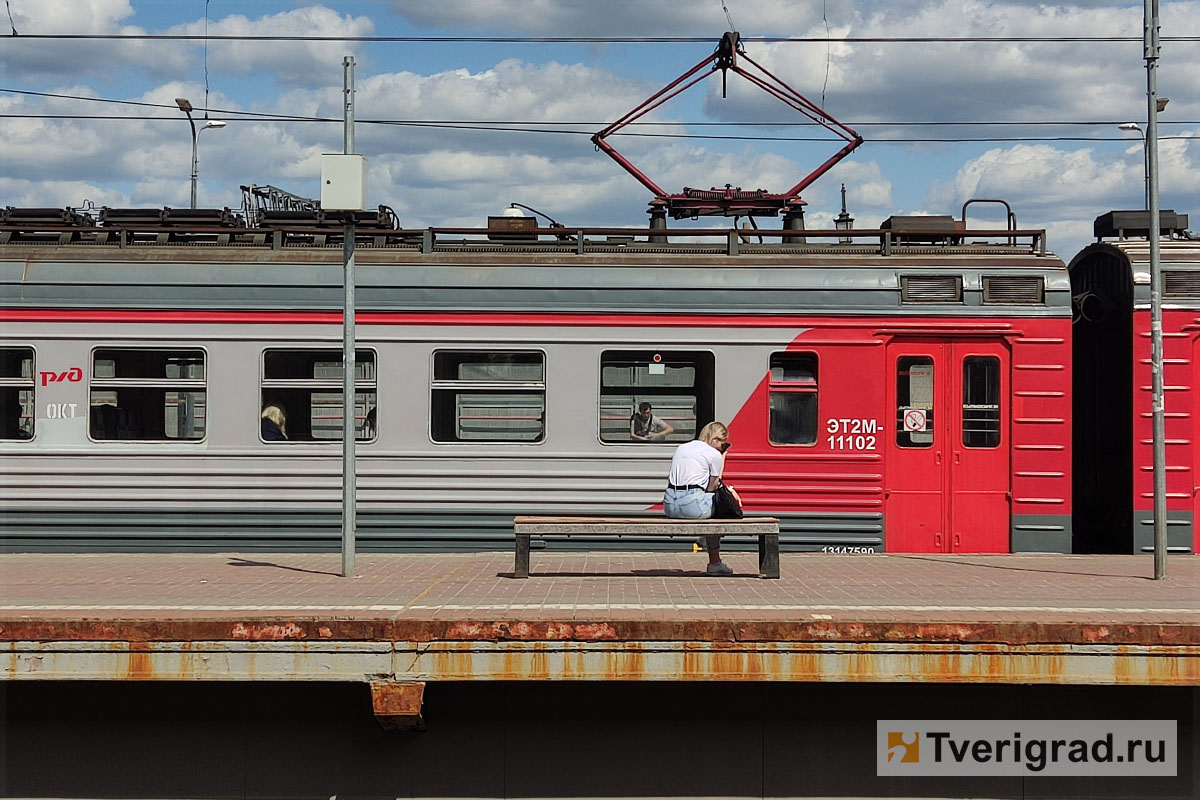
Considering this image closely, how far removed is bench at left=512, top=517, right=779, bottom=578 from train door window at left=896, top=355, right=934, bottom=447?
2913 mm

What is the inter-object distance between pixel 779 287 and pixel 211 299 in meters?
5.83

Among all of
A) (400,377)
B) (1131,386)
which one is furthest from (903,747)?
(400,377)

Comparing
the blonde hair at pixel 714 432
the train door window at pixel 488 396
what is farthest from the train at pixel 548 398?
the blonde hair at pixel 714 432

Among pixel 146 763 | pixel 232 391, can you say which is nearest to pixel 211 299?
pixel 232 391

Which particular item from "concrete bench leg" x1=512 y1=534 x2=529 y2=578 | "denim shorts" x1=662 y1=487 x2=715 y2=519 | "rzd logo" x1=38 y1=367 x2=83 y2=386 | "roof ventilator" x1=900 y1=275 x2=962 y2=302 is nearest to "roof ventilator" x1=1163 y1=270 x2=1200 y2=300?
"roof ventilator" x1=900 y1=275 x2=962 y2=302

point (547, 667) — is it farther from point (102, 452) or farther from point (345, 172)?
point (102, 452)

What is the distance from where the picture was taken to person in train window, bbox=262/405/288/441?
44.2ft

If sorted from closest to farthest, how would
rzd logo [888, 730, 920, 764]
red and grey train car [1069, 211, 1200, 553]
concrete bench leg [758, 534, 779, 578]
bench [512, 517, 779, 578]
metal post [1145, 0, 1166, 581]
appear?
1. rzd logo [888, 730, 920, 764]
2. bench [512, 517, 779, 578]
3. concrete bench leg [758, 534, 779, 578]
4. metal post [1145, 0, 1166, 581]
5. red and grey train car [1069, 211, 1200, 553]

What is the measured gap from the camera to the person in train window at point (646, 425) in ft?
44.2

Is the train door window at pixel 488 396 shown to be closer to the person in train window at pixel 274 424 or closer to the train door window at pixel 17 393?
the person in train window at pixel 274 424

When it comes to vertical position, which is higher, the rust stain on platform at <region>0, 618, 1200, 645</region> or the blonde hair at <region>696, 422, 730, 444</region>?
the blonde hair at <region>696, 422, 730, 444</region>

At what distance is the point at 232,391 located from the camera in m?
13.5

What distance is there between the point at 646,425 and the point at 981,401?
135 inches

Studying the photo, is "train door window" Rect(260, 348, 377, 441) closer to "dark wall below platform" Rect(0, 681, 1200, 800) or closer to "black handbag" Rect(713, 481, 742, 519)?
"black handbag" Rect(713, 481, 742, 519)
